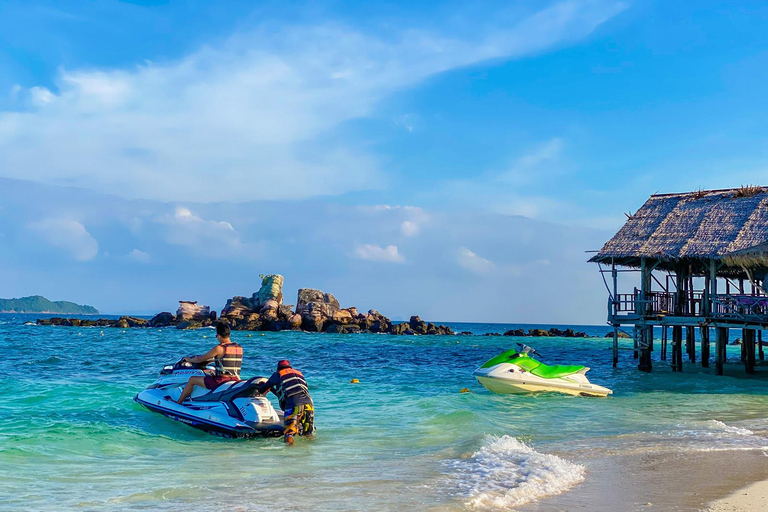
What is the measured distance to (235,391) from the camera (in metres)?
10.6

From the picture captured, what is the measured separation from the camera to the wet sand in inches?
251

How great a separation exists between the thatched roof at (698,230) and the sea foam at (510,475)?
13985mm

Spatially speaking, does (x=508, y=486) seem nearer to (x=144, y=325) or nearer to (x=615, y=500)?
(x=615, y=500)

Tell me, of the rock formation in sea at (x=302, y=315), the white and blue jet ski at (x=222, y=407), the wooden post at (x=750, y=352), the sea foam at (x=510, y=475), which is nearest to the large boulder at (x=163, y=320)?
the rock formation in sea at (x=302, y=315)

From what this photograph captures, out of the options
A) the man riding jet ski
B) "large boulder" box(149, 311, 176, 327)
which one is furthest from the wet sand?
"large boulder" box(149, 311, 176, 327)

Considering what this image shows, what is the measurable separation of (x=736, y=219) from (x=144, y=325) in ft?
190

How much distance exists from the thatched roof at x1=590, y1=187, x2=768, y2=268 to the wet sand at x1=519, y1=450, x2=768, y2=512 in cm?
1283

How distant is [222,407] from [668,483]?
6.65m

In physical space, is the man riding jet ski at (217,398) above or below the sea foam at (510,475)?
above

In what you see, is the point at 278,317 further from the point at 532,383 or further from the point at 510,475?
the point at 510,475

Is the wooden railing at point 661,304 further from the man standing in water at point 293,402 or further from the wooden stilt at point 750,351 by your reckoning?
the man standing in water at point 293,402

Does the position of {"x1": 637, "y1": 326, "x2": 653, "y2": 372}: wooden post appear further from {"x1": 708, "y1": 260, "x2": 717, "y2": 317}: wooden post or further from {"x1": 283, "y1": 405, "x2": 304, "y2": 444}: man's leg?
{"x1": 283, "y1": 405, "x2": 304, "y2": 444}: man's leg

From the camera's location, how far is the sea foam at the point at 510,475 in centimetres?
678

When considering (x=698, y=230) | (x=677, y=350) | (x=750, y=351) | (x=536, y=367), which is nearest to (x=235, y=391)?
(x=536, y=367)
